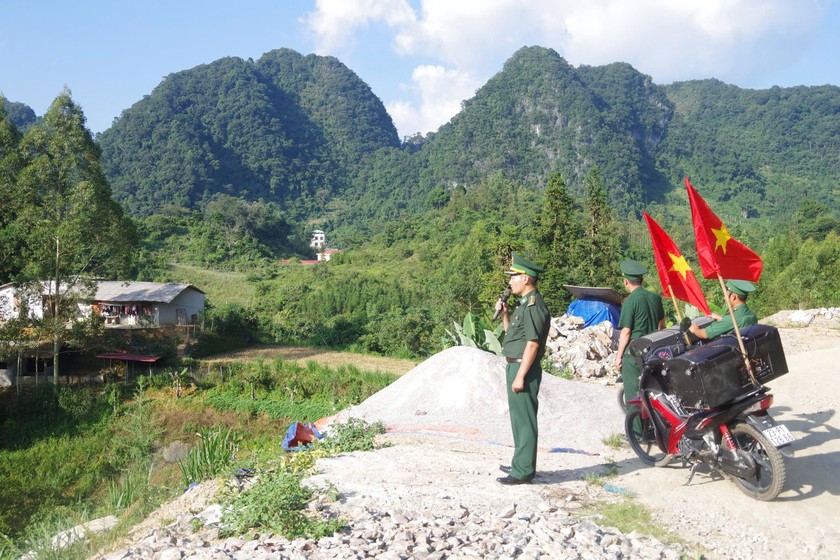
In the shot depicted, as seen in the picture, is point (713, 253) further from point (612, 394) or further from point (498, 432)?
point (612, 394)

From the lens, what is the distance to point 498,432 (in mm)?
6516

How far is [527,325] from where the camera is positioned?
3.94m

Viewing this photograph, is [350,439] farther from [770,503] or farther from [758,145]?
[758,145]

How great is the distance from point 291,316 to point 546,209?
12.7m

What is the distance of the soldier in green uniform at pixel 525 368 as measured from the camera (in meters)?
3.92

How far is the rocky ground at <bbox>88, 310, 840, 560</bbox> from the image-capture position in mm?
3010

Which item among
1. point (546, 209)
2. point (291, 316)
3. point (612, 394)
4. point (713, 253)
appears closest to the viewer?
point (713, 253)

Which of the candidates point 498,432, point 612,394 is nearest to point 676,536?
point 498,432

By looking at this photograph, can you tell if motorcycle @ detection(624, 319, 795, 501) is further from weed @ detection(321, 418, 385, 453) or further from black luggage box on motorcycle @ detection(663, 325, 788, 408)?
weed @ detection(321, 418, 385, 453)

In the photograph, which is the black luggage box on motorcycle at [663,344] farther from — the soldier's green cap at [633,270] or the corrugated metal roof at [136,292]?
the corrugated metal roof at [136,292]

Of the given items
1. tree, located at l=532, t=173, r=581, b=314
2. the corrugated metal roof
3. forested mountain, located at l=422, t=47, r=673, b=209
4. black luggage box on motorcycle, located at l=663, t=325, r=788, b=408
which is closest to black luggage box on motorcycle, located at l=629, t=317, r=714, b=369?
black luggage box on motorcycle, located at l=663, t=325, r=788, b=408

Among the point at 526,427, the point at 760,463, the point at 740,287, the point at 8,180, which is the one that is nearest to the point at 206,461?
the point at 526,427

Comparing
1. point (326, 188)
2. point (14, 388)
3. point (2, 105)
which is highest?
point (326, 188)

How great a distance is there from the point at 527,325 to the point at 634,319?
149 centimetres
